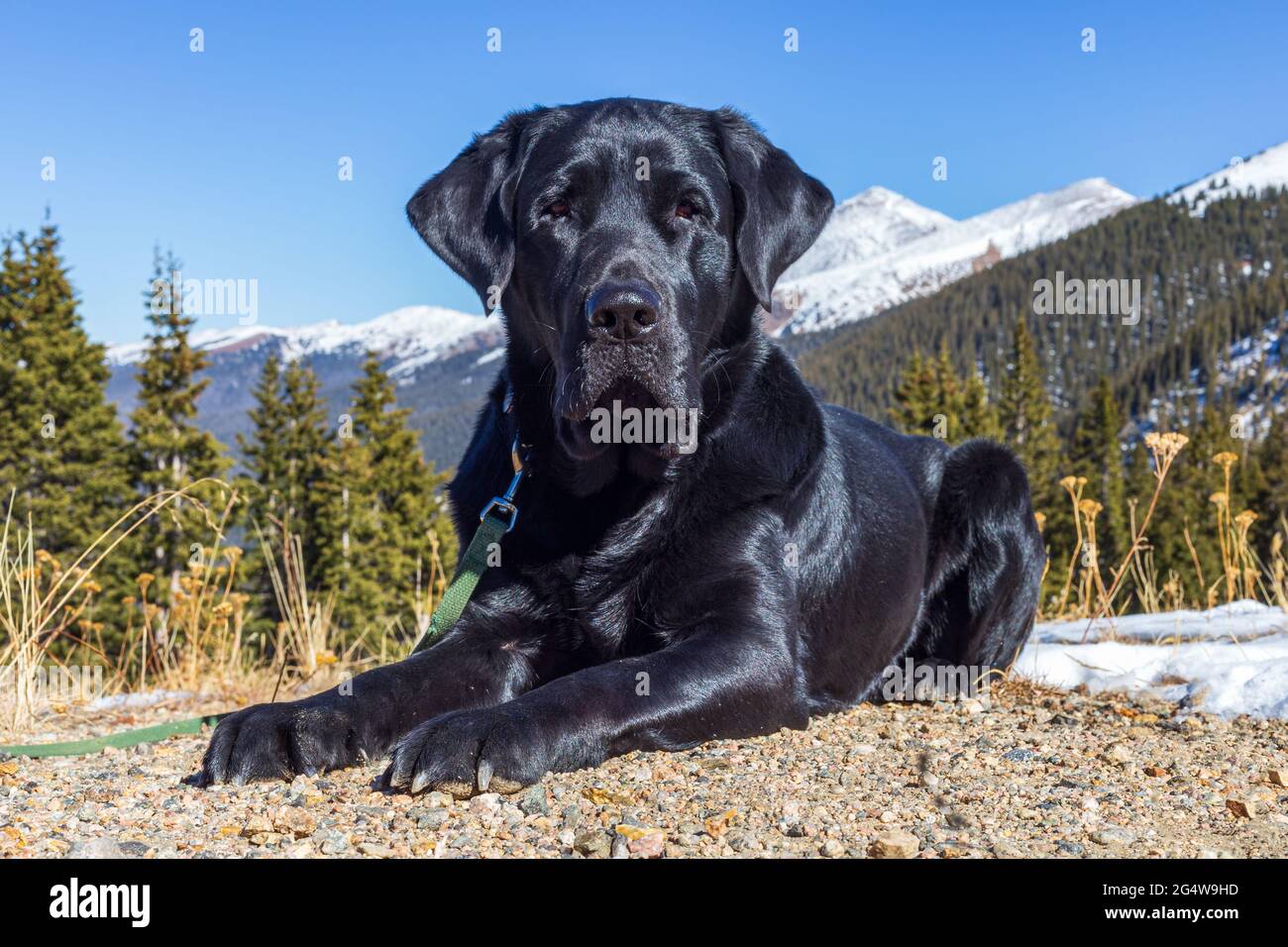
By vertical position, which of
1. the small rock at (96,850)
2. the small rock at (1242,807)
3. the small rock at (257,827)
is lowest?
the small rock at (1242,807)

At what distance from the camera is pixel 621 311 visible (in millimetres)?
3186

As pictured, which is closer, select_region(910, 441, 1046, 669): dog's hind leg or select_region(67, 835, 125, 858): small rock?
select_region(67, 835, 125, 858): small rock

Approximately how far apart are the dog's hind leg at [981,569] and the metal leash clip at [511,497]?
2316mm

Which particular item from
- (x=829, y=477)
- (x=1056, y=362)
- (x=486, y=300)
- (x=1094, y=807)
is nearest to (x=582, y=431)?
(x=486, y=300)

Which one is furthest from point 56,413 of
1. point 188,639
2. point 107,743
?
point 107,743

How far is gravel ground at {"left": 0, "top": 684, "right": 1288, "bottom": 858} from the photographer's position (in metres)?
2.13

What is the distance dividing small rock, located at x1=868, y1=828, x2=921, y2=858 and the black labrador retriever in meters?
0.89

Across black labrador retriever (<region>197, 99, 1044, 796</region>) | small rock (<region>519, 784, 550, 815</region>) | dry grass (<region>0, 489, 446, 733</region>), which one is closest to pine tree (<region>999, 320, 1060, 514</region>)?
dry grass (<region>0, 489, 446, 733</region>)

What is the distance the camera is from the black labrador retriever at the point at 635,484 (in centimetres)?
296

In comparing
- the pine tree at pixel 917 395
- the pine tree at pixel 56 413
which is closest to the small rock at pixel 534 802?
the pine tree at pixel 56 413

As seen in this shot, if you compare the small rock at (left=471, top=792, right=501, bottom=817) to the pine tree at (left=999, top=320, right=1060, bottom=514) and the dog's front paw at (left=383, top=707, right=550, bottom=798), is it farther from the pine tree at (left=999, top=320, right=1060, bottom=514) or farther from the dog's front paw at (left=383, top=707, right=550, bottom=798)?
the pine tree at (left=999, top=320, right=1060, bottom=514)

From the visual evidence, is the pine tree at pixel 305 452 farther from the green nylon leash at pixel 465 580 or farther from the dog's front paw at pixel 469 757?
the dog's front paw at pixel 469 757

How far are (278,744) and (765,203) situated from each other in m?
2.62

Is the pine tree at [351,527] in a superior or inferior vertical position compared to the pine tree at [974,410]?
inferior
